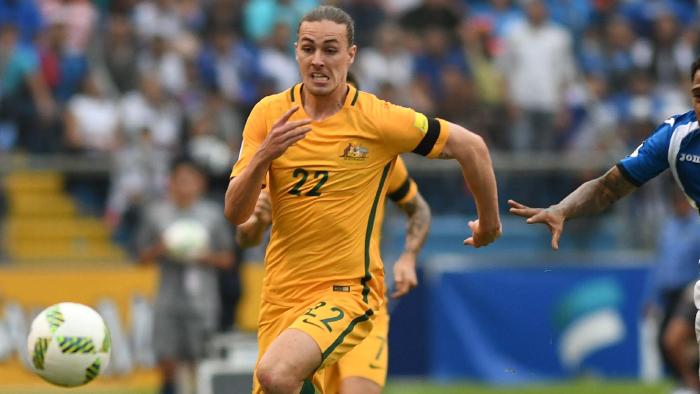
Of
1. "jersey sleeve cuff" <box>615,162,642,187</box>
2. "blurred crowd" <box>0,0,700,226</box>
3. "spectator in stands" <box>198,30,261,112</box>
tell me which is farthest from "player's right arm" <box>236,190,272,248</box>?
"spectator in stands" <box>198,30,261,112</box>

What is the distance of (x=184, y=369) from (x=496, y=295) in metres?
4.55

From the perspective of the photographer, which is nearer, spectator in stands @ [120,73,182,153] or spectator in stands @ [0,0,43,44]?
spectator in stands @ [120,73,182,153]

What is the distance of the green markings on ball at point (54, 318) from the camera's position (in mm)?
9084

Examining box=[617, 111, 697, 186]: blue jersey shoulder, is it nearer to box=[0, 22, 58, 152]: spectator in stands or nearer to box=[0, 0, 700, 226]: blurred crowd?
box=[0, 0, 700, 226]: blurred crowd

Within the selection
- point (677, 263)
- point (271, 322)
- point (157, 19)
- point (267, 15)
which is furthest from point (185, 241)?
point (267, 15)

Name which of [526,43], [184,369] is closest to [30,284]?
[184,369]

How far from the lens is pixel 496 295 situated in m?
17.5

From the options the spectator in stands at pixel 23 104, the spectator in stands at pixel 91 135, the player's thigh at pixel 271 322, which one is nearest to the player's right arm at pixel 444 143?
the player's thigh at pixel 271 322

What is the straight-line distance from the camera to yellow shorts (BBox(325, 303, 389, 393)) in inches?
348

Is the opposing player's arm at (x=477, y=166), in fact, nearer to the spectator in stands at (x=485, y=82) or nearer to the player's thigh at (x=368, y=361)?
the player's thigh at (x=368, y=361)

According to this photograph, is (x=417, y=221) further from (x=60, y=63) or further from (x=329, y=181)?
(x=60, y=63)

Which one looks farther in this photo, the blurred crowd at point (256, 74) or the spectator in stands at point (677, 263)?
the blurred crowd at point (256, 74)

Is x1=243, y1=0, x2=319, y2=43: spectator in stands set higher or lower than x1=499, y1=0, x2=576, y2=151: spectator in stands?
higher

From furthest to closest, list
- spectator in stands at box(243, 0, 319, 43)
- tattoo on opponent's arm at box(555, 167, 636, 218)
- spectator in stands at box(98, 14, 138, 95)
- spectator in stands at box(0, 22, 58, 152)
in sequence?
spectator in stands at box(243, 0, 319, 43), spectator in stands at box(98, 14, 138, 95), spectator in stands at box(0, 22, 58, 152), tattoo on opponent's arm at box(555, 167, 636, 218)
